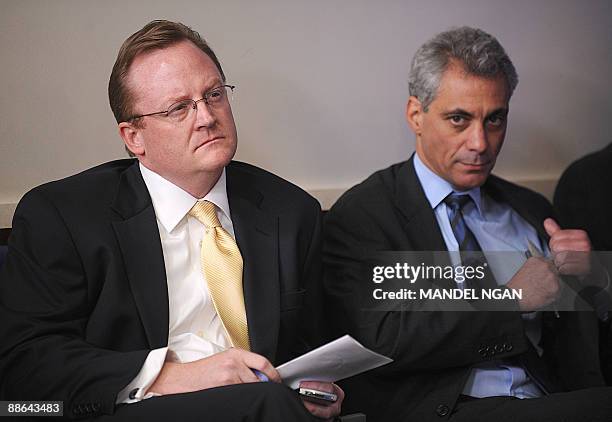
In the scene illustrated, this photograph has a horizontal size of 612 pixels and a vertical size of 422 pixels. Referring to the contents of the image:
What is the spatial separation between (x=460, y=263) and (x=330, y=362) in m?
0.59

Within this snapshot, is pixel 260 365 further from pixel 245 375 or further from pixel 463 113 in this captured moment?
pixel 463 113

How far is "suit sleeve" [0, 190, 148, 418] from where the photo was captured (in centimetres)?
142

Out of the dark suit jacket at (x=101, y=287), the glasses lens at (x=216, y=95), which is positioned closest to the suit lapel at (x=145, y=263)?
the dark suit jacket at (x=101, y=287)

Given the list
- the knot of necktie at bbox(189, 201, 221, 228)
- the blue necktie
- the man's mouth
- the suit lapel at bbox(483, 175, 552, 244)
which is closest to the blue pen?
the knot of necktie at bbox(189, 201, 221, 228)

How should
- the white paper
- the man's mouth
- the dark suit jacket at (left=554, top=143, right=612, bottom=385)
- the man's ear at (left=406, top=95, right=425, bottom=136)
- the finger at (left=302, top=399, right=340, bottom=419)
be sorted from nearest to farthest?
the white paper, the finger at (left=302, top=399, right=340, bottom=419), the man's mouth, the man's ear at (left=406, top=95, right=425, bottom=136), the dark suit jacket at (left=554, top=143, right=612, bottom=385)

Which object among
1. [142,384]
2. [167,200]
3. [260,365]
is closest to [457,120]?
[167,200]

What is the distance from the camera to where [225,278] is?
5.37 ft

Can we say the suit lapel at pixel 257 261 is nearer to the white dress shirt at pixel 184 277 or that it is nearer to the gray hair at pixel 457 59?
the white dress shirt at pixel 184 277

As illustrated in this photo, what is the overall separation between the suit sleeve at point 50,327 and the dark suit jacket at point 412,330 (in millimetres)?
564

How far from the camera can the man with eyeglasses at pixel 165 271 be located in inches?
56.1

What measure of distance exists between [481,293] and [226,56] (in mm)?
816

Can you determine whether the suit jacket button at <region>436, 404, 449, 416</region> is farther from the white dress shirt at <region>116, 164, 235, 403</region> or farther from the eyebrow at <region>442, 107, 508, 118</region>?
the eyebrow at <region>442, 107, 508, 118</region>

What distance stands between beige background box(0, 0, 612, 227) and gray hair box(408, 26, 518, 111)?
276 millimetres

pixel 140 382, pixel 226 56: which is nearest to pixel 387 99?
pixel 226 56
